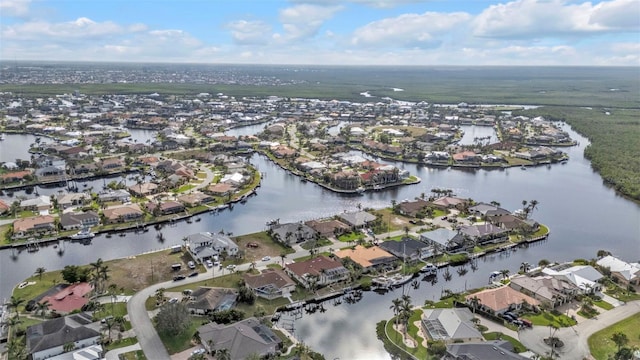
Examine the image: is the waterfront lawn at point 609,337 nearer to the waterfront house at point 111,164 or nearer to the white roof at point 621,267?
the white roof at point 621,267

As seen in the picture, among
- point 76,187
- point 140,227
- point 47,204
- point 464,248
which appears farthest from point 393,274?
point 76,187

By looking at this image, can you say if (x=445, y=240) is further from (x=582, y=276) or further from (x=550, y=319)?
(x=550, y=319)

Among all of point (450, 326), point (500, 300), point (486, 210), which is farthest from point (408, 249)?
point (486, 210)

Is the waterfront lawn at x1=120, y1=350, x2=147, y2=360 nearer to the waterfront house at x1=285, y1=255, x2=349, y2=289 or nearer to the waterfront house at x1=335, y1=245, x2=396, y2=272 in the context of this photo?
the waterfront house at x1=285, y1=255, x2=349, y2=289

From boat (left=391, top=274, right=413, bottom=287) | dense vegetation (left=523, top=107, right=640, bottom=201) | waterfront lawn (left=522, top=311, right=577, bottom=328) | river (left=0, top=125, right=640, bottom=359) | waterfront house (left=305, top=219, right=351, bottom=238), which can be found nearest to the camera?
waterfront lawn (left=522, top=311, right=577, bottom=328)

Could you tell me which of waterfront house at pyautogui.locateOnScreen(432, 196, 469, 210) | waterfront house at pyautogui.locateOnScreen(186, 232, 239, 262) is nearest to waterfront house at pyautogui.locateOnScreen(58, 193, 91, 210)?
waterfront house at pyautogui.locateOnScreen(186, 232, 239, 262)

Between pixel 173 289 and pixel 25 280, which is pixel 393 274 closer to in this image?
pixel 173 289
